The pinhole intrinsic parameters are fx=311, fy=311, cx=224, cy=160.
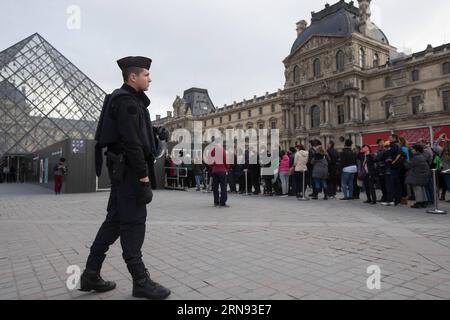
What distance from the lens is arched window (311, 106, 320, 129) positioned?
5232cm

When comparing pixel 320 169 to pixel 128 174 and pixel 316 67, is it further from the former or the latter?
pixel 316 67

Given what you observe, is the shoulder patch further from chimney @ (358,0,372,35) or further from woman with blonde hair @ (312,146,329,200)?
chimney @ (358,0,372,35)

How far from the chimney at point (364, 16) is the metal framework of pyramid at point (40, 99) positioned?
4298 cm

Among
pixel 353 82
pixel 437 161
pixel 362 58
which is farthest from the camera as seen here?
pixel 362 58

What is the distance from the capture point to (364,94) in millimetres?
49531

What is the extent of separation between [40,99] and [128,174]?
31.1 meters

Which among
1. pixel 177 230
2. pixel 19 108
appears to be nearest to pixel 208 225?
pixel 177 230

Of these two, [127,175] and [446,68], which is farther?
[446,68]

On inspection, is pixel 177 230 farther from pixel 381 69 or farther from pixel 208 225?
pixel 381 69

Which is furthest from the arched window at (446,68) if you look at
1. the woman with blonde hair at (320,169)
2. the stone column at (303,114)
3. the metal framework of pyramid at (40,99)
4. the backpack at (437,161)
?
the metal framework of pyramid at (40,99)

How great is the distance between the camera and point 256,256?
365 centimetres

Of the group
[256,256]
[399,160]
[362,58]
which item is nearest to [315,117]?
[362,58]

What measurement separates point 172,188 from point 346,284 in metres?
15.1

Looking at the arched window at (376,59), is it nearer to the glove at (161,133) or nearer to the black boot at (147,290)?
the glove at (161,133)
